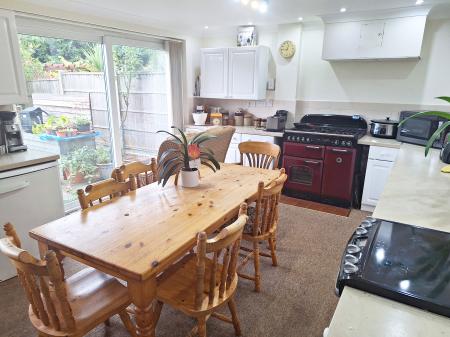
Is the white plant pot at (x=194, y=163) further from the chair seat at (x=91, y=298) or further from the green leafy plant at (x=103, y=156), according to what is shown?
the green leafy plant at (x=103, y=156)

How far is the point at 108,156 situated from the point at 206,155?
226cm

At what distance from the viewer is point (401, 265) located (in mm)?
924

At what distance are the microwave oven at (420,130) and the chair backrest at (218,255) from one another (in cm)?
269

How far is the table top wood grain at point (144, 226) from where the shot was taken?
1333 millimetres

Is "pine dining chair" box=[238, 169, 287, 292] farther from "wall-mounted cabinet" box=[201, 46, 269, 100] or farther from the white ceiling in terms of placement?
"wall-mounted cabinet" box=[201, 46, 269, 100]

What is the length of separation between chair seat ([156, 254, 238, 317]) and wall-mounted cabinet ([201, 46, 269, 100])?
321 centimetres

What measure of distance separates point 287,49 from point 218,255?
12.0 ft

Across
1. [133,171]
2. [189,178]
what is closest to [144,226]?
[189,178]

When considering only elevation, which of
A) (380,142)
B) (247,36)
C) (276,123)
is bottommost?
(380,142)

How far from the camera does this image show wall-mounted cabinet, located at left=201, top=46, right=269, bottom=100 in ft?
14.2

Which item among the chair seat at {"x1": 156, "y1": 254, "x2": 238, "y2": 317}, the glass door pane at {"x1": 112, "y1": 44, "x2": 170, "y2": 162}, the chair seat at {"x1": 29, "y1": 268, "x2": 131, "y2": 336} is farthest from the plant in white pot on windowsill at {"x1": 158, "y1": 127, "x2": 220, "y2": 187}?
the glass door pane at {"x1": 112, "y1": 44, "x2": 170, "y2": 162}

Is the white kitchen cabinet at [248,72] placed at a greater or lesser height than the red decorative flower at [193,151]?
greater

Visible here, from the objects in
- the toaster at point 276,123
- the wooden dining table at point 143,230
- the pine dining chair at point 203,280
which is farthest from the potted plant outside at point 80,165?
the pine dining chair at point 203,280

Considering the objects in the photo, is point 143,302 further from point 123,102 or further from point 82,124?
point 123,102
